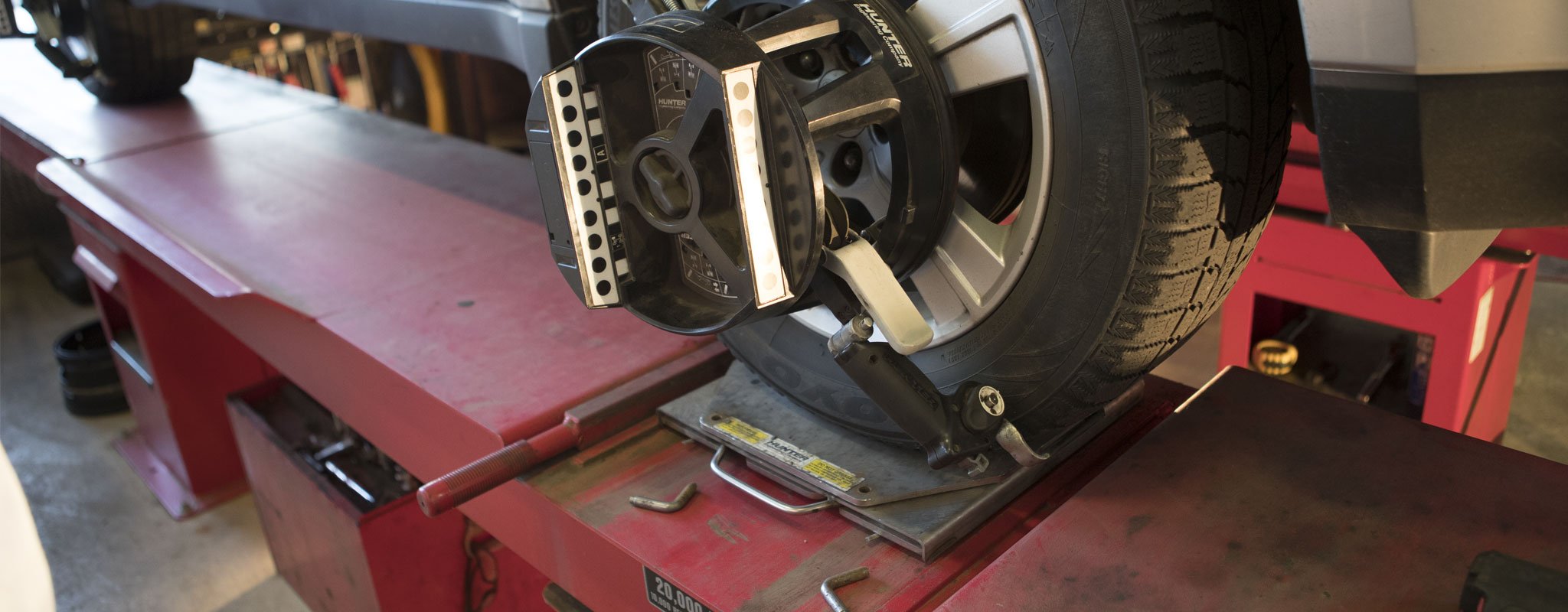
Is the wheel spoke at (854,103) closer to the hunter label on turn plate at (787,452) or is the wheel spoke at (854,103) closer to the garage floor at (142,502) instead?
the hunter label on turn plate at (787,452)

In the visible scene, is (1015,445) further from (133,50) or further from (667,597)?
(133,50)

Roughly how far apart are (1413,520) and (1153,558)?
0.23 m

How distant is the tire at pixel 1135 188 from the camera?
911 mm

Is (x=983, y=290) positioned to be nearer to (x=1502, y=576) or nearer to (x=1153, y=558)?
(x=1153, y=558)

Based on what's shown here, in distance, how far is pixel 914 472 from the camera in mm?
1136

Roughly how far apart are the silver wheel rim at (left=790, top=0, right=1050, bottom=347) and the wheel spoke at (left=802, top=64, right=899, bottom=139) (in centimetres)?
8

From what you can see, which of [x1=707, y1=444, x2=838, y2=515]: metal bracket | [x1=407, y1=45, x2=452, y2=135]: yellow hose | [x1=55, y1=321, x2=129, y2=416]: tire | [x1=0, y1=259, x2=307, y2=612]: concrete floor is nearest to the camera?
[x1=707, y1=444, x2=838, y2=515]: metal bracket

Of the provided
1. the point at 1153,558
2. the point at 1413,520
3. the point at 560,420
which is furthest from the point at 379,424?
the point at 1413,520

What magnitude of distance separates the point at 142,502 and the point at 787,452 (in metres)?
2.30

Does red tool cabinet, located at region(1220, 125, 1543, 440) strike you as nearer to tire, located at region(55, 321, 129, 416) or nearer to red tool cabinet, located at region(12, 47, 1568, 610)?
red tool cabinet, located at region(12, 47, 1568, 610)

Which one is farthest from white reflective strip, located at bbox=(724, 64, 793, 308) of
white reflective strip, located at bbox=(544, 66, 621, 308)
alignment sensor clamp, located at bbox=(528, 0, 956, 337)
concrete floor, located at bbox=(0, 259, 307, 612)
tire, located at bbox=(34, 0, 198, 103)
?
tire, located at bbox=(34, 0, 198, 103)

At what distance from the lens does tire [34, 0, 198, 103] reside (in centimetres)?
289

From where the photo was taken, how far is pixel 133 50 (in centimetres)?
290

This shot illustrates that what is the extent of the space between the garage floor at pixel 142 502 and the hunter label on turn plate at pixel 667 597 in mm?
1602
